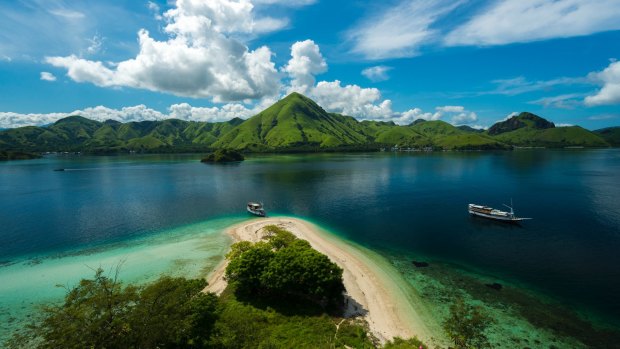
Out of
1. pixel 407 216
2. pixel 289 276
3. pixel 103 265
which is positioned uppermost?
pixel 289 276

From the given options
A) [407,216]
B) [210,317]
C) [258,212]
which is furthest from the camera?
[258,212]

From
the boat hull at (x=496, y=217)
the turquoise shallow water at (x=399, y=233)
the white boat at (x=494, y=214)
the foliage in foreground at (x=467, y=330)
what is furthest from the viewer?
the white boat at (x=494, y=214)

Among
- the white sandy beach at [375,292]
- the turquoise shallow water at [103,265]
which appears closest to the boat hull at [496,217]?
the white sandy beach at [375,292]

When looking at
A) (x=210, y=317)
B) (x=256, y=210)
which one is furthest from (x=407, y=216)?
(x=210, y=317)

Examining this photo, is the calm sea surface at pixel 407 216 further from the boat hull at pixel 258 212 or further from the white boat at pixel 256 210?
the boat hull at pixel 258 212

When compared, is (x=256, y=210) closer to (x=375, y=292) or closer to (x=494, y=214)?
(x=375, y=292)

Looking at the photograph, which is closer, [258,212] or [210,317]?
[210,317]

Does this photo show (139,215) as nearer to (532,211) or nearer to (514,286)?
(514,286)
